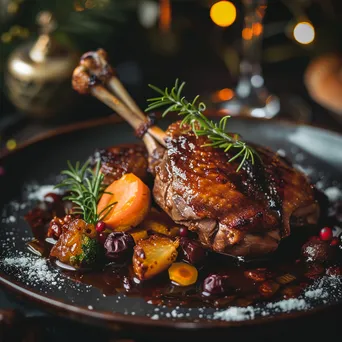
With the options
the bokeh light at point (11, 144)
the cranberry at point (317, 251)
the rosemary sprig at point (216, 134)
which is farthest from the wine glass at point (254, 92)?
the cranberry at point (317, 251)

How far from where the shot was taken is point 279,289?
2.38 metres

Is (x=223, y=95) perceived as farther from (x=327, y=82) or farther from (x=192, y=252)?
(x=192, y=252)

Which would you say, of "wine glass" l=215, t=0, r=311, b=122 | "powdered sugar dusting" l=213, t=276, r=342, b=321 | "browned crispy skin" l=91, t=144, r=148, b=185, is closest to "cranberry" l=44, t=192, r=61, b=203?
"browned crispy skin" l=91, t=144, r=148, b=185

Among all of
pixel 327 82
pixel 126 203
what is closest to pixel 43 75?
pixel 126 203

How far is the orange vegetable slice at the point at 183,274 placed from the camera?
242 cm

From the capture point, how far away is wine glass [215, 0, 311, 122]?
15.2 ft

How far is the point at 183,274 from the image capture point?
2434 mm

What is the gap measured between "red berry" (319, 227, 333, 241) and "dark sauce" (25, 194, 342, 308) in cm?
8

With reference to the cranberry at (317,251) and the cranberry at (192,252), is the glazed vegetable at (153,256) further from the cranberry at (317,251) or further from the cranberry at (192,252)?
the cranberry at (317,251)

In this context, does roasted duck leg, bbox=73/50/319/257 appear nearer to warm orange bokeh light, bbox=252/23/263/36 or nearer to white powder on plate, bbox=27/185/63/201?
white powder on plate, bbox=27/185/63/201

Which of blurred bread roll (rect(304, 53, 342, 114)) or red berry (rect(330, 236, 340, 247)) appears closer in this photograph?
red berry (rect(330, 236, 340, 247))

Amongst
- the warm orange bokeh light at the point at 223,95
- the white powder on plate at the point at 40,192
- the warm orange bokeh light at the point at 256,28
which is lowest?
the warm orange bokeh light at the point at 223,95

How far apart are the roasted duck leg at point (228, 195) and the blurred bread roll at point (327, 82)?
1442 millimetres

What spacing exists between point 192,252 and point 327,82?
7.90ft
